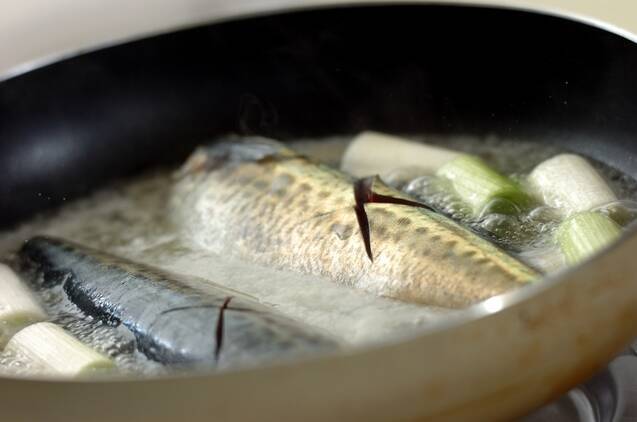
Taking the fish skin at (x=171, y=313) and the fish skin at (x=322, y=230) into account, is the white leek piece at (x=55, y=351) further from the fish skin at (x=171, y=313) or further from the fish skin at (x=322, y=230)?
the fish skin at (x=322, y=230)

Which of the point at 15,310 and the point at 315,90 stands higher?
the point at 315,90

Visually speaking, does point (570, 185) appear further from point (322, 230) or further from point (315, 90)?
point (315, 90)

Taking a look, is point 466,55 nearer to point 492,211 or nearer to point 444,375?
point 492,211

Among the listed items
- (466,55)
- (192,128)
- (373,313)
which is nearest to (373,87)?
(466,55)

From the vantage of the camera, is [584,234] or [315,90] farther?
[315,90]

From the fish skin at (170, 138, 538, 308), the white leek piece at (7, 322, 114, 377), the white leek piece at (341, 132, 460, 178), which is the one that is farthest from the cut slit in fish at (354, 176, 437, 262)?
the white leek piece at (7, 322, 114, 377)

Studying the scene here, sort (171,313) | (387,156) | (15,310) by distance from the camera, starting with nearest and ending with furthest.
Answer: (171,313)
(15,310)
(387,156)

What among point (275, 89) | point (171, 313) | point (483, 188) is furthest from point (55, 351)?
point (275, 89)

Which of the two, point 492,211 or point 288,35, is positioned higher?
point 288,35

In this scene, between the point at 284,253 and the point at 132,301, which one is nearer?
the point at 132,301
